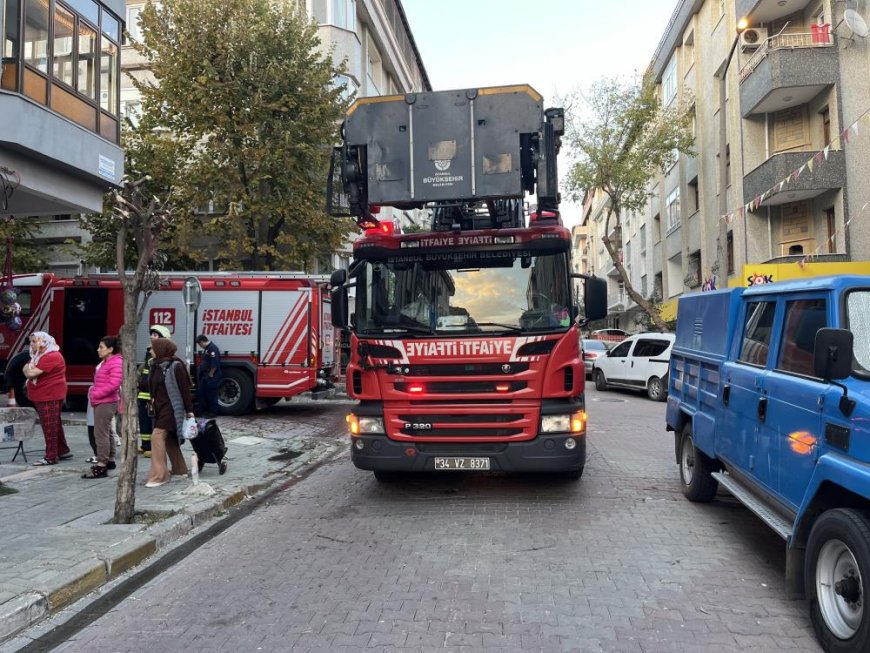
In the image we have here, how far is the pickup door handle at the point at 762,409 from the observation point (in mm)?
4547

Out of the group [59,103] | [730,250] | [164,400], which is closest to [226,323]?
[59,103]

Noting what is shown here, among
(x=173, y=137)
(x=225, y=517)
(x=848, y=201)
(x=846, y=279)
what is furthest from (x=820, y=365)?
(x=173, y=137)

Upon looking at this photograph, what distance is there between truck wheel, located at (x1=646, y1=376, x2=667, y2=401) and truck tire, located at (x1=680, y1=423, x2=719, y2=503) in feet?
36.3

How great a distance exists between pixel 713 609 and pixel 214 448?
5.98 m

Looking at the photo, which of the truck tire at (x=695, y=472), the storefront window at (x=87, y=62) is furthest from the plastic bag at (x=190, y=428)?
A: the storefront window at (x=87, y=62)

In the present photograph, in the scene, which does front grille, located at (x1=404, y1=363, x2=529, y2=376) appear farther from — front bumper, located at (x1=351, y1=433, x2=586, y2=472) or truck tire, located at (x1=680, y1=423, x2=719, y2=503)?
truck tire, located at (x1=680, y1=423, x2=719, y2=503)

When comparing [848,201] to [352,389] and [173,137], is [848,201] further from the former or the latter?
[173,137]

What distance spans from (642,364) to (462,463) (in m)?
13.1

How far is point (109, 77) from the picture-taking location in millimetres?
13219

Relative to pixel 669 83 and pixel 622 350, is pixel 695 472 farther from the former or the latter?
pixel 669 83

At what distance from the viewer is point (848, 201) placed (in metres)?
18.3

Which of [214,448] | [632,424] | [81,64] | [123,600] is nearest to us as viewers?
[123,600]

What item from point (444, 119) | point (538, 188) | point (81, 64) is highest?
point (81, 64)

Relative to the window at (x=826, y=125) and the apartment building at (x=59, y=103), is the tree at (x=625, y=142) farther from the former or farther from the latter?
the apartment building at (x=59, y=103)
